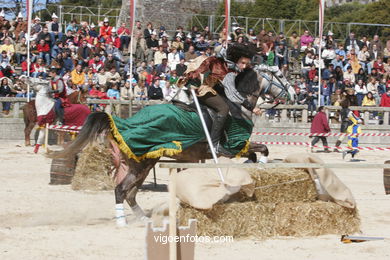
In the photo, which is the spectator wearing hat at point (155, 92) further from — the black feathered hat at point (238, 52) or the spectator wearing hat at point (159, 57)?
the black feathered hat at point (238, 52)

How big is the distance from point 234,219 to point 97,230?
1.76 m

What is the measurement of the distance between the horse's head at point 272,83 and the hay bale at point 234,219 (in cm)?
284

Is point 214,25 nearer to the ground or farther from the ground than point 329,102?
farther from the ground

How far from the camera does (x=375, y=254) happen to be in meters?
7.57

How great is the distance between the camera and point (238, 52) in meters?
10.6

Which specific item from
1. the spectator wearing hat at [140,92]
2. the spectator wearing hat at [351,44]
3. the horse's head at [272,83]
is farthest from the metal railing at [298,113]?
the horse's head at [272,83]

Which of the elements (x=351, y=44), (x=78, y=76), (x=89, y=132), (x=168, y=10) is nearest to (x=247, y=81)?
(x=89, y=132)

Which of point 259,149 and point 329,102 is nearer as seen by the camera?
point 259,149

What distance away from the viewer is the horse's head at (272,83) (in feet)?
35.9

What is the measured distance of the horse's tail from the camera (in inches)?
374

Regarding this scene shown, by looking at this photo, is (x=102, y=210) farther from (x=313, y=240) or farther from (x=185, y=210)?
(x=313, y=240)

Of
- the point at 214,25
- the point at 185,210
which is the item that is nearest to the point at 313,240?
the point at 185,210

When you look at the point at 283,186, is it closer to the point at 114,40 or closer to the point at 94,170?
the point at 94,170

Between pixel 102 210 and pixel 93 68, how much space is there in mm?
13923
